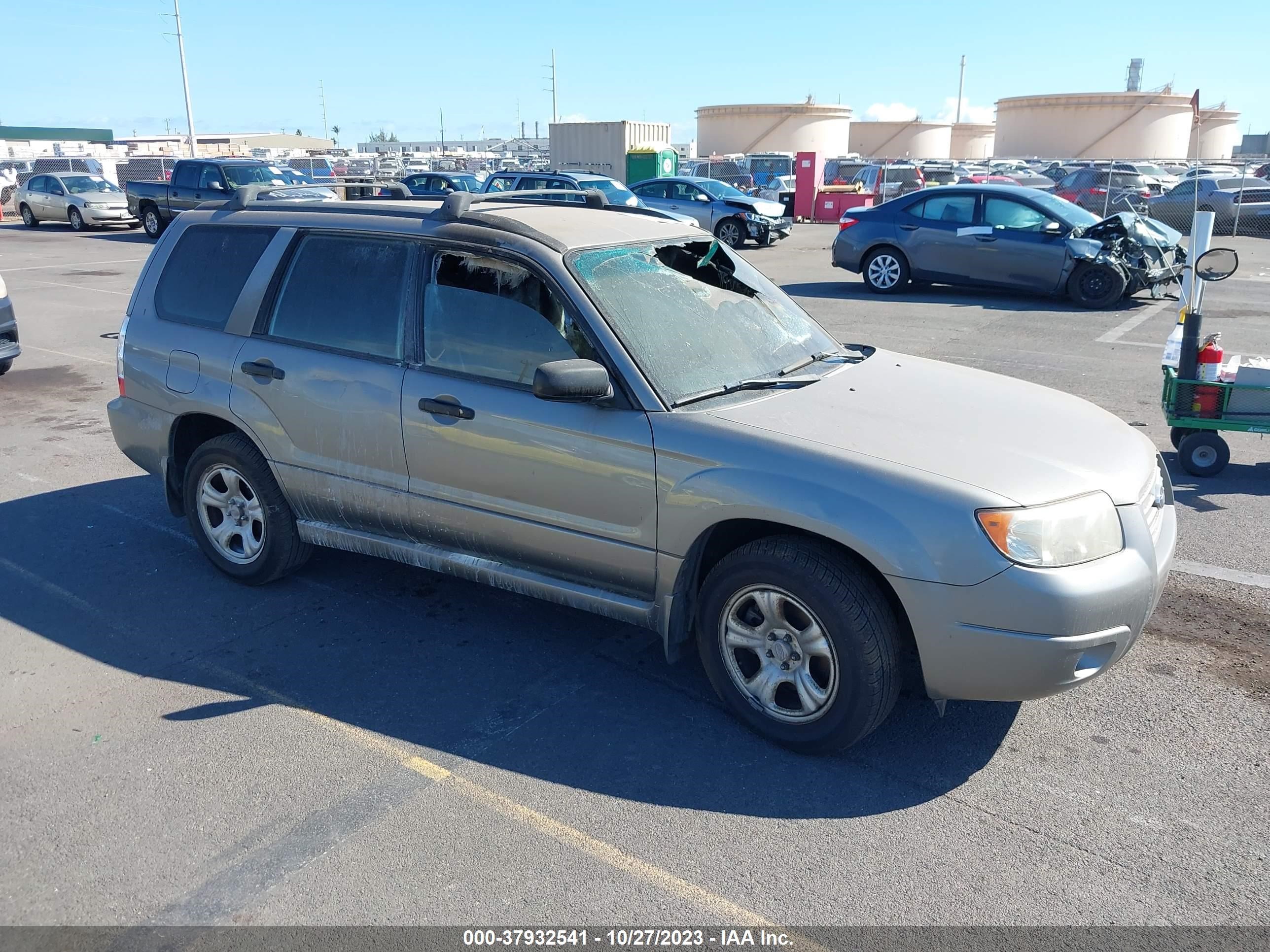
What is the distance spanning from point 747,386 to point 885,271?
12.4 meters

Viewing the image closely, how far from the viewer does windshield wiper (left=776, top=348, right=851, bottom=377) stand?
14.3ft

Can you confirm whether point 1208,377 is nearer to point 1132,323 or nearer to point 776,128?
point 1132,323

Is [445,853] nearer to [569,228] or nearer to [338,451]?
[338,451]

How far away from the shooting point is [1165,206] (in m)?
25.8

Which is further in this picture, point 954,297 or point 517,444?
point 954,297

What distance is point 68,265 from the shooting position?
20.0 metres

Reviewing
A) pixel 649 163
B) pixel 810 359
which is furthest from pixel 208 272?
pixel 649 163

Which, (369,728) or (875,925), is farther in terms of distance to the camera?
(369,728)

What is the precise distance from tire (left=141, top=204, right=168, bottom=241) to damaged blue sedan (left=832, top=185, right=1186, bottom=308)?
17511 mm

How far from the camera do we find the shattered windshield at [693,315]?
4.02m

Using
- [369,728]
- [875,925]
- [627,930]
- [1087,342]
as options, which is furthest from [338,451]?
[1087,342]

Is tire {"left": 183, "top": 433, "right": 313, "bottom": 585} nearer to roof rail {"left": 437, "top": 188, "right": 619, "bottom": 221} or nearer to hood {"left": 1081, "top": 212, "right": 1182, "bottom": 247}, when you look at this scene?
roof rail {"left": 437, "top": 188, "right": 619, "bottom": 221}

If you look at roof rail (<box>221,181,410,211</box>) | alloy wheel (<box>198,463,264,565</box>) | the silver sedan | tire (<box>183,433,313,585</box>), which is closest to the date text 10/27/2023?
tire (<box>183,433,313,585</box>)

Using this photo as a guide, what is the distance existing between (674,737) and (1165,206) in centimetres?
2666
